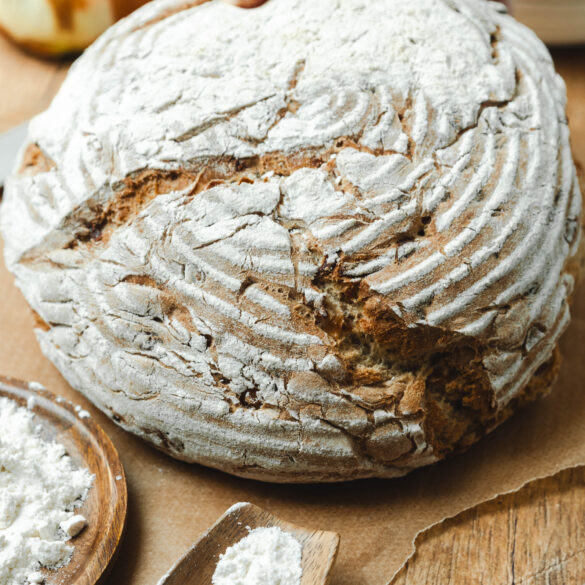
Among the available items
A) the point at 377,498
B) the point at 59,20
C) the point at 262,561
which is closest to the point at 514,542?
the point at 377,498

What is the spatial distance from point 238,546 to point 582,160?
140 centimetres

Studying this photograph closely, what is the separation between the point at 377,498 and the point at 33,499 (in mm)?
620

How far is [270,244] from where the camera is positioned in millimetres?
1349

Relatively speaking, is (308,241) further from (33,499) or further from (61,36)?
(61,36)

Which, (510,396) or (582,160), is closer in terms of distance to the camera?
(510,396)

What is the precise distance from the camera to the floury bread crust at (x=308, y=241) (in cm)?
134

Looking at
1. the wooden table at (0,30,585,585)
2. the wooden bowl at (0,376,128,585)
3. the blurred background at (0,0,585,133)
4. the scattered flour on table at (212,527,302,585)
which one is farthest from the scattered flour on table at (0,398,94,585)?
the blurred background at (0,0,585,133)

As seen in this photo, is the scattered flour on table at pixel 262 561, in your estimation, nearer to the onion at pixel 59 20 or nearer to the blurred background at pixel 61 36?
the blurred background at pixel 61 36

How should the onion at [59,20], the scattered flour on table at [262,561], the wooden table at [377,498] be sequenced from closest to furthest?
the scattered flour on table at [262,561], the wooden table at [377,498], the onion at [59,20]

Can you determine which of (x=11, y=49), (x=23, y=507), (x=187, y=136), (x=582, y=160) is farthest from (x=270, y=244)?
(x=11, y=49)

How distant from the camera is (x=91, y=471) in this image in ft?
4.67

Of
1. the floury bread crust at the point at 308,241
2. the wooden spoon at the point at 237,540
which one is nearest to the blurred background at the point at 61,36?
the floury bread crust at the point at 308,241

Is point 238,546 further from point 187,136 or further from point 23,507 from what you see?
point 187,136

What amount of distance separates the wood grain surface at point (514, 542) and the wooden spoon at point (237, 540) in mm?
143
